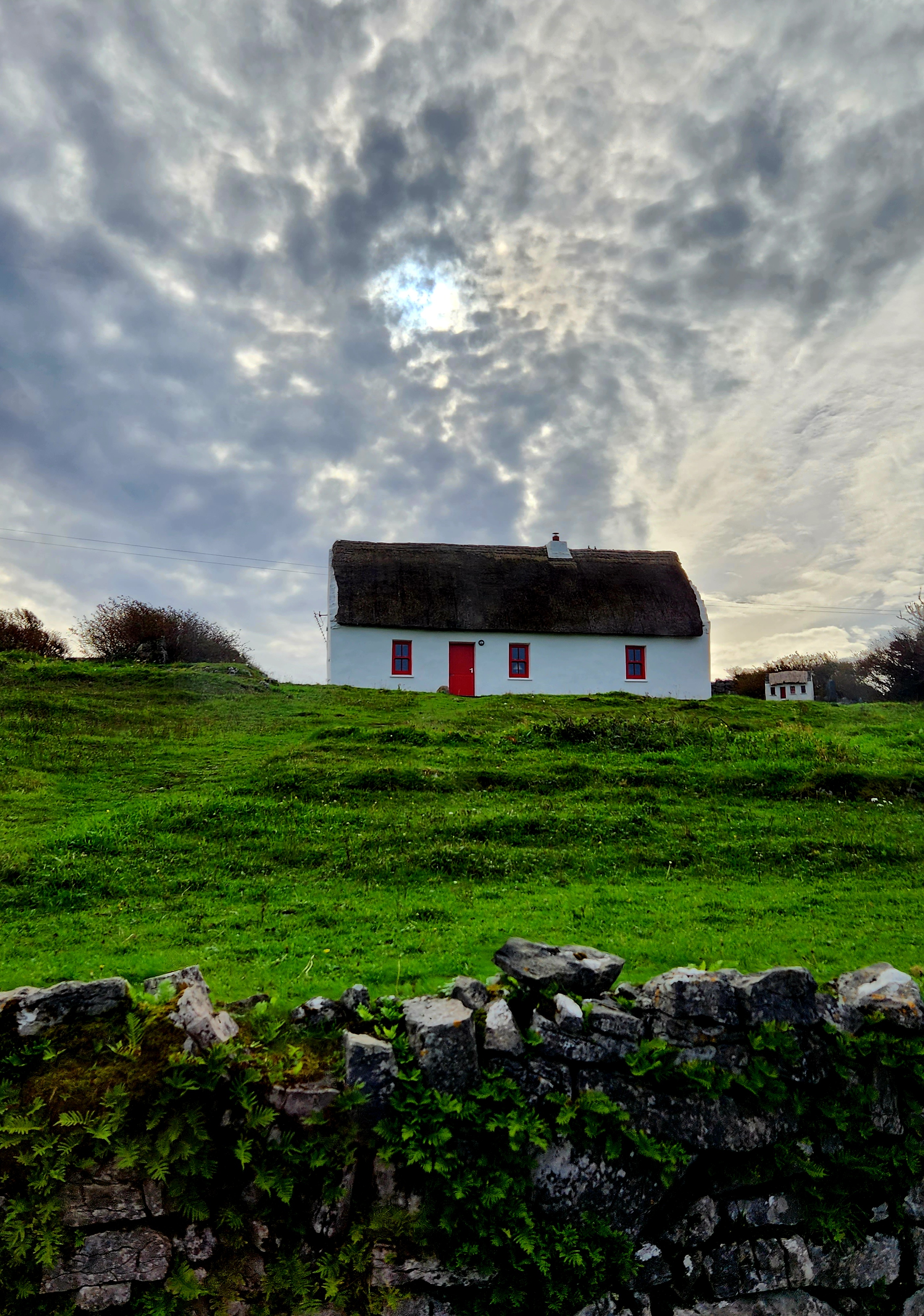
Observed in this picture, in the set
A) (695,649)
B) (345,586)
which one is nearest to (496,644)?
(345,586)

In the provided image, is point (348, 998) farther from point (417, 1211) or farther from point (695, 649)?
point (695, 649)

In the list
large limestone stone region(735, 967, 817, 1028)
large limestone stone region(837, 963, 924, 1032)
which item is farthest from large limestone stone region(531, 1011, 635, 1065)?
large limestone stone region(837, 963, 924, 1032)

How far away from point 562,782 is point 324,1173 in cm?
1235

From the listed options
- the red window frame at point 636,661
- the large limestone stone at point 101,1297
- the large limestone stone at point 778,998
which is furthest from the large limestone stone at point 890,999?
the red window frame at point 636,661

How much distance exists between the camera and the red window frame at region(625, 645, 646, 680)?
3694 centimetres

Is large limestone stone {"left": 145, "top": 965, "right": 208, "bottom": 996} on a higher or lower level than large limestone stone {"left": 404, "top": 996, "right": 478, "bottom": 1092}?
higher

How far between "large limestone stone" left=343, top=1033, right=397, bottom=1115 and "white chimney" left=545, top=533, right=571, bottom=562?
1396 inches

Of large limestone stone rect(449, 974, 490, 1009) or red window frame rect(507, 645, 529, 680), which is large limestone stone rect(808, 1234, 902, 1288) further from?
red window frame rect(507, 645, 529, 680)

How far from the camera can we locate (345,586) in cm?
3550

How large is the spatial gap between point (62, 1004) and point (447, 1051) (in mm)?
2866

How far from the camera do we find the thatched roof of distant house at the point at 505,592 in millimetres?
35250

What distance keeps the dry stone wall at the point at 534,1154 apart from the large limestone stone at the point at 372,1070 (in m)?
0.01

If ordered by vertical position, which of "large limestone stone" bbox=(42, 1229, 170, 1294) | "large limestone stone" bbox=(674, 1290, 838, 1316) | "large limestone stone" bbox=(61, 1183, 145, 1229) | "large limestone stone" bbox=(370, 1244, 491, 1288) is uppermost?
"large limestone stone" bbox=(61, 1183, 145, 1229)

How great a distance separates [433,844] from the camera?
13422 millimetres
